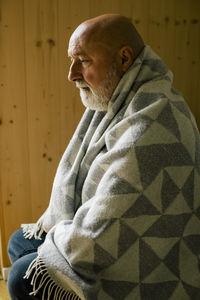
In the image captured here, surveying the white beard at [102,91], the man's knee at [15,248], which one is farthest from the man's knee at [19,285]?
the white beard at [102,91]

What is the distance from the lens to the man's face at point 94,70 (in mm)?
1001

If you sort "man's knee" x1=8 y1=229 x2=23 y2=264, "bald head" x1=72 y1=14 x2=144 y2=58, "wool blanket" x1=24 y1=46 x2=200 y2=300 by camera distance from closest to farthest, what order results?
"wool blanket" x1=24 y1=46 x2=200 y2=300, "bald head" x1=72 y1=14 x2=144 y2=58, "man's knee" x1=8 y1=229 x2=23 y2=264

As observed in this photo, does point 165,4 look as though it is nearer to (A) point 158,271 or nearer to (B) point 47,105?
(B) point 47,105

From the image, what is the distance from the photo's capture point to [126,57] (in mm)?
1006

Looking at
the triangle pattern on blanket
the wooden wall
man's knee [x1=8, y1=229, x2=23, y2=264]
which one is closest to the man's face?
the triangle pattern on blanket

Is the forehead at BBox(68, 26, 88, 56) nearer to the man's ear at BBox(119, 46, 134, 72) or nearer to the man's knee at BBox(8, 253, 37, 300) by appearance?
the man's ear at BBox(119, 46, 134, 72)

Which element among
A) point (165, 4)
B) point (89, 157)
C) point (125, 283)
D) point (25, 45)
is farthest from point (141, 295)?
point (165, 4)

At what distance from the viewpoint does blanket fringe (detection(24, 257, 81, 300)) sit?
0.87m

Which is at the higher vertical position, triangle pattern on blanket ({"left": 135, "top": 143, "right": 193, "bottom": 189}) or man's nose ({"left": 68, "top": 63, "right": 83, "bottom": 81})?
man's nose ({"left": 68, "top": 63, "right": 83, "bottom": 81})

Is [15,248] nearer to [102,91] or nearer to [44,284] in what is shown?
[44,284]

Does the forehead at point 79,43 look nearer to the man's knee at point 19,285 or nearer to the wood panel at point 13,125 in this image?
the wood panel at point 13,125

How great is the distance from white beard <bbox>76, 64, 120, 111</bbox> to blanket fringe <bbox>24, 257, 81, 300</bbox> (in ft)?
1.75

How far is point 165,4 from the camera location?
154 cm

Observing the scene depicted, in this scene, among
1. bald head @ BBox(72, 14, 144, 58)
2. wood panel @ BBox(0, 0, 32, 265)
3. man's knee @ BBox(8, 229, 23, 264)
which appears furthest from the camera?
wood panel @ BBox(0, 0, 32, 265)
